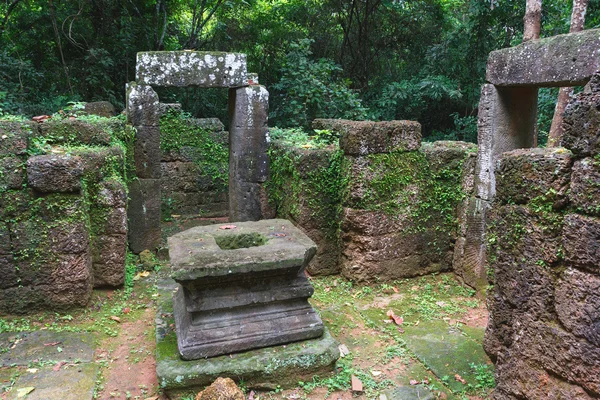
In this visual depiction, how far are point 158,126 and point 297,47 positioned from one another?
477 centimetres

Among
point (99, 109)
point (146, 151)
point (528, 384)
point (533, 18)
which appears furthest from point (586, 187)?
point (99, 109)

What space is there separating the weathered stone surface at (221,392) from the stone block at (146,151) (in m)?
3.95

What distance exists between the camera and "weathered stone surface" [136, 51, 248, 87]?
6035 millimetres

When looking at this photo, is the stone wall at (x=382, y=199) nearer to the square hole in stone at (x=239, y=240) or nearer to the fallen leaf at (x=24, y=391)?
the square hole in stone at (x=239, y=240)

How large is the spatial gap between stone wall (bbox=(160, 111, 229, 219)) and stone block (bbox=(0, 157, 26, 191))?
459cm

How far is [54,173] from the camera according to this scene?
4.04 metres

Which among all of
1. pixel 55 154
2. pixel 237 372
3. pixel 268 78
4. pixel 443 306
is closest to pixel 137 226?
pixel 55 154

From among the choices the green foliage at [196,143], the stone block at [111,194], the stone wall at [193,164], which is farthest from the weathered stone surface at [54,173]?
the green foliage at [196,143]

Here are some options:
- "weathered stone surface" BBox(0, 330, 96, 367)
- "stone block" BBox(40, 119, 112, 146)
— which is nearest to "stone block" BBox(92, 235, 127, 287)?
"weathered stone surface" BBox(0, 330, 96, 367)

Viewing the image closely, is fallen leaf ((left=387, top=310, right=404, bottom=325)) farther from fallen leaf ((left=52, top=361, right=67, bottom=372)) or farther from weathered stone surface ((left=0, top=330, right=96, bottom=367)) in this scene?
fallen leaf ((left=52, top=361, right=67, bottom=372))

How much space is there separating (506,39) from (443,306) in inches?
347

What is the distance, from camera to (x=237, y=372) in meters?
3.21

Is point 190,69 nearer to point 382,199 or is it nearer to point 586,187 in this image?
point 382,199

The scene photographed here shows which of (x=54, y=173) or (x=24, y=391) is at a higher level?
(x=54, y=173)
